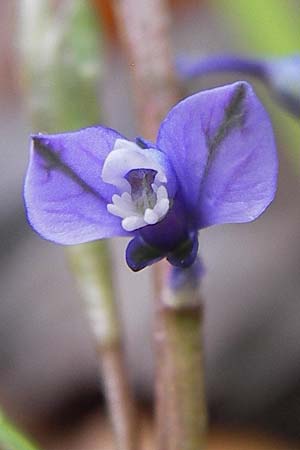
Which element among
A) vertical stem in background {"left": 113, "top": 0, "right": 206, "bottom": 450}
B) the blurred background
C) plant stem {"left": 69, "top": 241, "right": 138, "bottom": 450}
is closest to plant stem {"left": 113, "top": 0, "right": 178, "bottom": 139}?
vertical stem in background {"left": 113, "top": 0, "right": 206, "bottom": 450}

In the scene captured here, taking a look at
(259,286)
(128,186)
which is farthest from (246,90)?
(259,286)

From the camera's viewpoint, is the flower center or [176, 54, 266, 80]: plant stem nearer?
the flower center

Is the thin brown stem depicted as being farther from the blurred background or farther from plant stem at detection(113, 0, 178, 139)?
the blurred background

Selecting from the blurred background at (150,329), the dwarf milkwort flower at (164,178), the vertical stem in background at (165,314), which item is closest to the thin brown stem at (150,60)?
the vertical stem in background at (165,314)

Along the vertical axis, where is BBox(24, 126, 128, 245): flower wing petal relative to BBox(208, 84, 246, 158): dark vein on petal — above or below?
below

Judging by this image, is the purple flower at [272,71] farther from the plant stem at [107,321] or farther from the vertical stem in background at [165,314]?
the plant stem at [107,321]

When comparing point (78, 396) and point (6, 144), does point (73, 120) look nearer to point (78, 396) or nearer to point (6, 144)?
point (78, 396)
